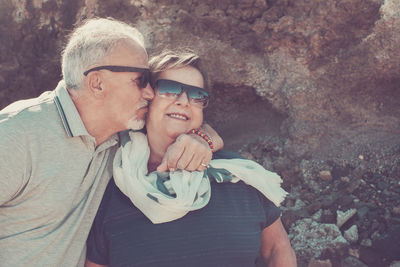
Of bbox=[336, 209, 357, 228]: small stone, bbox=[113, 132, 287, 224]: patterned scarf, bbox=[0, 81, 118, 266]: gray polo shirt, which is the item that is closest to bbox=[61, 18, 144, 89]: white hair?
bbox=[0, 81, 118, 266]: gray polo shirt

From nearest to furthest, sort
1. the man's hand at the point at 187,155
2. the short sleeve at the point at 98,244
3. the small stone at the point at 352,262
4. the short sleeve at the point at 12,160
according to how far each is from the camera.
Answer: the short sleeve at the point at 12,160, the short sleeve at the point at 98,244, the man's hand at the point at 187,155, the small stone at the point at 352,262

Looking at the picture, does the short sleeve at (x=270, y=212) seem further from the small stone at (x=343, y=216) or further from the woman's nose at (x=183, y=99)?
the small stone at (x=343, y=216)

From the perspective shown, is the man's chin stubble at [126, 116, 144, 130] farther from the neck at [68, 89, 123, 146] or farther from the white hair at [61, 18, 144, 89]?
the white hair at [61, 18, 144, 89]

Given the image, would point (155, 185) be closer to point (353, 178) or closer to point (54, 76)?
point (353, 178)

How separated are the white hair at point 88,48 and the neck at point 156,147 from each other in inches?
25.5

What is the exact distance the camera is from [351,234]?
10.2ft

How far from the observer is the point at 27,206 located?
191 cm

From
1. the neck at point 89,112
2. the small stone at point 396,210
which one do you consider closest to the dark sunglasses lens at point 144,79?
the neck at point 89,112

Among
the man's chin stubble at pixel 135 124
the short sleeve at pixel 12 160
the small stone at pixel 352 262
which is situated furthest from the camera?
the small stone at pixel 352 262

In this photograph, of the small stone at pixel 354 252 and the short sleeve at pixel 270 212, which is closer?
the short sleeve at pixel 270 212

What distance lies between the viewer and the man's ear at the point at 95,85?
2.23 m

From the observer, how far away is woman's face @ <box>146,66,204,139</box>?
252 centimetres

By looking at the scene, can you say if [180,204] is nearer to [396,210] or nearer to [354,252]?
[354,252]

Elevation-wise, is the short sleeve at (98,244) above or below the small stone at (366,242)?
above
